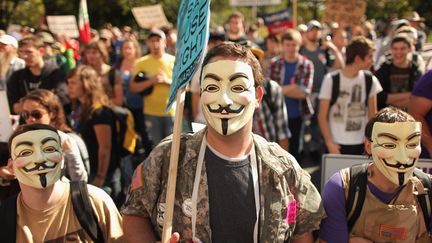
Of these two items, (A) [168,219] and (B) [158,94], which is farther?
(B) [158,94]

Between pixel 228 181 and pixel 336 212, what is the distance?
60cm

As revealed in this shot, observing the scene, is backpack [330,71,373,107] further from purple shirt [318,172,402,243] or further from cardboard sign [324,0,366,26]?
cardboard sign [324,0,366,26]

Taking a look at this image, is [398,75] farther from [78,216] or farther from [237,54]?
[78,216]

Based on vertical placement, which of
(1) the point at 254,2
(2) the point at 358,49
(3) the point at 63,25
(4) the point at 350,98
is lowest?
(4) the point at 350,98

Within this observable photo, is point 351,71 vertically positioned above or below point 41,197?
above

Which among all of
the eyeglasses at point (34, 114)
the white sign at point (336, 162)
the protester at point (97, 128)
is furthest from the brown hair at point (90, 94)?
the white sign at point (336, 162)

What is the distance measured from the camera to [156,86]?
599cm

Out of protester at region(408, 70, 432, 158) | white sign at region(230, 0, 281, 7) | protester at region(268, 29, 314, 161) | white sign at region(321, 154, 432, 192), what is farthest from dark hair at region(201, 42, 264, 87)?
white sign at region(230, 0, 281, 7)

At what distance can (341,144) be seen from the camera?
474 cm

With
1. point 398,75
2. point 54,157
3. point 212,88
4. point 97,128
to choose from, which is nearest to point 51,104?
point 97,128

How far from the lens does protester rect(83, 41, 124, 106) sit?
5.72 meters

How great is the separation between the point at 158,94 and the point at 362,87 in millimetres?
2260

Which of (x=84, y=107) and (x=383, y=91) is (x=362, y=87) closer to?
(x=383, y=91)

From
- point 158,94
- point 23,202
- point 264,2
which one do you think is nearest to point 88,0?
point 264,2
